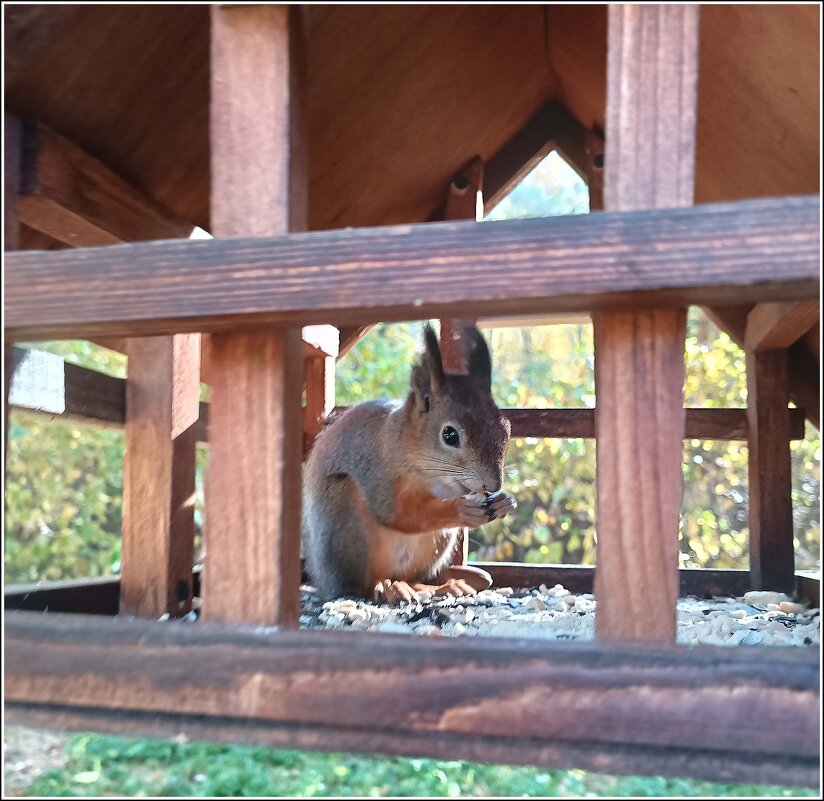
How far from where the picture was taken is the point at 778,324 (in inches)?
73.5

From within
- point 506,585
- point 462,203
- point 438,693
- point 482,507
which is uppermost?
point 462,203

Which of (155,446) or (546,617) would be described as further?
(546,617)

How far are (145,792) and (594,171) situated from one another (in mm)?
1952

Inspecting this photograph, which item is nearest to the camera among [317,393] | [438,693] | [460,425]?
[438,693]

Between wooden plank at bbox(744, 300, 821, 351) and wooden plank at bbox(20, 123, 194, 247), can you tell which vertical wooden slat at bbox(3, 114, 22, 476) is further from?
wooden plank at bbox(744, 300, 821, 351)

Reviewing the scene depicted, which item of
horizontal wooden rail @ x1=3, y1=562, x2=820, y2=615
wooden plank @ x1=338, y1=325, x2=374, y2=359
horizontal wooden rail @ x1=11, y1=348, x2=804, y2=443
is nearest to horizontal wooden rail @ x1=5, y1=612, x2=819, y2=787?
horizontal wooden rail @ x1=3, y1=562, x2=820, y2=615

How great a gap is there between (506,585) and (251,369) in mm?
1641

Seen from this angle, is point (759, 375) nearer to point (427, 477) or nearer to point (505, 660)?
point (427, 477)

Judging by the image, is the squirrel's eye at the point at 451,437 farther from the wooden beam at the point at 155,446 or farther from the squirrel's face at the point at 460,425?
the wooden beam at the point at 155,446

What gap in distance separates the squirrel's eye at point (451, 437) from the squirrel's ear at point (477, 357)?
179mm

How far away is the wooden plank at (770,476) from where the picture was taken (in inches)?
81.9

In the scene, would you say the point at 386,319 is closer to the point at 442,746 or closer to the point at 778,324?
the point at 442,746

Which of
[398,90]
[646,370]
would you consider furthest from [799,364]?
[646,370]

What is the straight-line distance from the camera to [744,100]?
4.75ft
